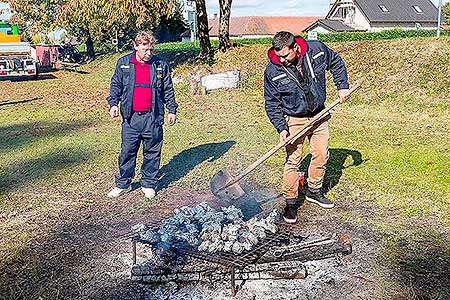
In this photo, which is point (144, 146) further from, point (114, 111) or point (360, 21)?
point (360, 21)

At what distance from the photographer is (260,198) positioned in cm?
577

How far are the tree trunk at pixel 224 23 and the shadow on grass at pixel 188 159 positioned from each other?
1145cm

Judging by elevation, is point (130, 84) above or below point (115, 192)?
above

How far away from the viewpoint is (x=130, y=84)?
542 cm

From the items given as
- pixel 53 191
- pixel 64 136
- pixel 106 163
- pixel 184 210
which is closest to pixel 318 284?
pixel 184 210

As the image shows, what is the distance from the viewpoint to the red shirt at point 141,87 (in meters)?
5.40

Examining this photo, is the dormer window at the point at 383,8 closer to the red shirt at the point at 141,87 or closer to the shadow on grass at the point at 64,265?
the red shirt at the point at 141,87

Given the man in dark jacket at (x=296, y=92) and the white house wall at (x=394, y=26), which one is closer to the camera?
the man in dark jacket at (x=296, y=92)

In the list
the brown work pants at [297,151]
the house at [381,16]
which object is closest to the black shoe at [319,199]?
the brown work pants at [297,151]

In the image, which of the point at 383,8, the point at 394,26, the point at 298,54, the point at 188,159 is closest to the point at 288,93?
the point at 298,54

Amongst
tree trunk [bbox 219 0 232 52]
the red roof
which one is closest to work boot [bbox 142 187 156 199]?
tree trunk [bbox 219 0 232 52]

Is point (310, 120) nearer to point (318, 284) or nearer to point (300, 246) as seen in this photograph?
point (300, 246)

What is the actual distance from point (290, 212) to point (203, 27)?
580 inches

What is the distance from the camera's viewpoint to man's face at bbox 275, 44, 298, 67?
4336mm
